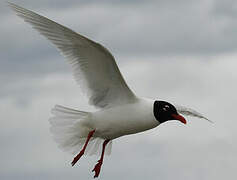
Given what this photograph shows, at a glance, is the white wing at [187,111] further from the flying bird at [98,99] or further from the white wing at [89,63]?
the white wing at [89,63]

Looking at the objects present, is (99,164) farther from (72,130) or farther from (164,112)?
(164,112)

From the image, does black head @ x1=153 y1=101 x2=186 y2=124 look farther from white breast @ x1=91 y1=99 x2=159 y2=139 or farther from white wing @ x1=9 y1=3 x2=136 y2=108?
white wing @ x1=9 y1=3 x2=136 y2=108

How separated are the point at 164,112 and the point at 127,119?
69cm

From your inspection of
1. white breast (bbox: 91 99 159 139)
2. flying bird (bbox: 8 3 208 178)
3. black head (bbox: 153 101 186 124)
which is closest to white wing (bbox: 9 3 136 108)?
flying bird (bbox: 8 3 208 178)

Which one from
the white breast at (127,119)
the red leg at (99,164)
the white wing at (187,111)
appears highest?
the white breast at (127,119)

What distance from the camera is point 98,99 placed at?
542 inches

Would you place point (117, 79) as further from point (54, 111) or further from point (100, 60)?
point (54, 111)

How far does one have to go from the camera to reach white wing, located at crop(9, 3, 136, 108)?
41.9ft

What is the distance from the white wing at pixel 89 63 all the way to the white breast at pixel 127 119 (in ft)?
0.57

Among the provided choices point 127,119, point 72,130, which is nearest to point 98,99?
point 127,119

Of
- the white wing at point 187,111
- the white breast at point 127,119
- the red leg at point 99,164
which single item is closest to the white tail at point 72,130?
the red leg at point 99,164

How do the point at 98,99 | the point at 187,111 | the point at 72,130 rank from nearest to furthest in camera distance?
the point at 98,99, the point at 72,130, the point at 187,111

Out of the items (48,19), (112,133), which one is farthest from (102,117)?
(48,19)

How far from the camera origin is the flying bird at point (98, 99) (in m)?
12.9
